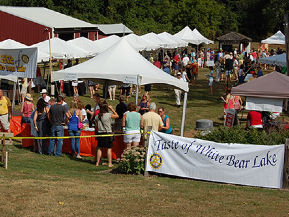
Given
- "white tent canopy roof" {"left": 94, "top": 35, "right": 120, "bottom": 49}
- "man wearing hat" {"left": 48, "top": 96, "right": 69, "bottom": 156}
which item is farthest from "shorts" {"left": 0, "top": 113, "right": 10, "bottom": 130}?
"white tent canopy roof" {"left": 94, "top": 35, "right": 120, "bottom": 49}

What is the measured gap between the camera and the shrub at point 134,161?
1042 cm

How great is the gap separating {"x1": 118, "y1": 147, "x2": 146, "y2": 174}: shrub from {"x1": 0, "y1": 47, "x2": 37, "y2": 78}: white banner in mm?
6239

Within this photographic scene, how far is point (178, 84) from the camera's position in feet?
44.3

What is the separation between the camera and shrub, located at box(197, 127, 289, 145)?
10352 millimetres

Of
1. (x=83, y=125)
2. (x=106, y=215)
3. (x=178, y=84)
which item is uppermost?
(x=178, y=84)

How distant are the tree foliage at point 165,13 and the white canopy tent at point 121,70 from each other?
36.8 meters

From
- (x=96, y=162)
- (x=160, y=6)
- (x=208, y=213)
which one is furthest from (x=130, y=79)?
(x=160, y=6)

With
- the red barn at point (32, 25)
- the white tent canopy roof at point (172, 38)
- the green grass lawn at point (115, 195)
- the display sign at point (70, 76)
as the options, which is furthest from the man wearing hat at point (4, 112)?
the red barn at point (32, 25)

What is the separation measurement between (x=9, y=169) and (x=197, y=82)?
2284 cm

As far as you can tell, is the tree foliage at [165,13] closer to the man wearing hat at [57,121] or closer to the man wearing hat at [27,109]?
the man wearing hat at [27,109]

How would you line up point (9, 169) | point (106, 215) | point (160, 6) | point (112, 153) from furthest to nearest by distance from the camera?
point (160, 6), point (112, 153), point (9, 169), point (106, 215)

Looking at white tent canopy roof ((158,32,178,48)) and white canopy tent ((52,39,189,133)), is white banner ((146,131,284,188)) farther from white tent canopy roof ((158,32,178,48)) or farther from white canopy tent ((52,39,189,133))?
white tent canopy roof ((158,32,178,48))

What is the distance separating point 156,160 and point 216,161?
4.22 ft

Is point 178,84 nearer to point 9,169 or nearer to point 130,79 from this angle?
point 130,79
